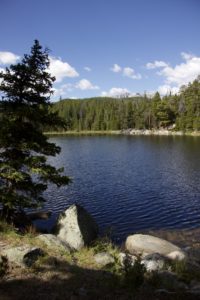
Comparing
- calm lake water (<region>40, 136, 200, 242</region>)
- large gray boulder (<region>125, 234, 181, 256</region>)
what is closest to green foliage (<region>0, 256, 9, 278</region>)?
large gray boulder (<region>125, 234, 181, 256</region>)

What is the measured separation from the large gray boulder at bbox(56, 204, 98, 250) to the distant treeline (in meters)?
83.5

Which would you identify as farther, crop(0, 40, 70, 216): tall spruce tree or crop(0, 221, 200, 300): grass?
crop(0, 40, 70, 216): tall spruce tree

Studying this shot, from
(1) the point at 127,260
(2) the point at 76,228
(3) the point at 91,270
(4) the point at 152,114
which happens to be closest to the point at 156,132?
(4) the point at 152,114

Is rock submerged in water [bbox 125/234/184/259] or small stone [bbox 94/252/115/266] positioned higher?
small stone [bbox 94/252/115/266]

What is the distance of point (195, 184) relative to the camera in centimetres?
4200

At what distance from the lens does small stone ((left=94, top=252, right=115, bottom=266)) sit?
13222 millimetres

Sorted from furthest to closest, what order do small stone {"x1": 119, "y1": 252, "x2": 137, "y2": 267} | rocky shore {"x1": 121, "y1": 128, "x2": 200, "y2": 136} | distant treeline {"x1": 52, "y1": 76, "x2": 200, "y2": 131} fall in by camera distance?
rocky shore {"x1": 121, "y1": 128, "x2": 200, "y2": 136} → distant treeline {"x1": 52, "y1": 76, "x2": 200, "y2": 131} → small stone {"x1": 119, "y1": 252, "x2": 137, "y2": 267}

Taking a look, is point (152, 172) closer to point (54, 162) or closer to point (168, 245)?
point (54, 162)

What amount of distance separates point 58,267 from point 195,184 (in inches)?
1314

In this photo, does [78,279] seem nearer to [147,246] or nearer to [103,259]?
[103,259]

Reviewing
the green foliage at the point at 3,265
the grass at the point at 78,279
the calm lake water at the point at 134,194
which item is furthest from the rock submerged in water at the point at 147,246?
the green foliage at the point at 3,265

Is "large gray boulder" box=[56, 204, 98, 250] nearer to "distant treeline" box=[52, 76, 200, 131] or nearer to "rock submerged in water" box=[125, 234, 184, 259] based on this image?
"rock submerged in water" box=[125, 234, 184, 259]

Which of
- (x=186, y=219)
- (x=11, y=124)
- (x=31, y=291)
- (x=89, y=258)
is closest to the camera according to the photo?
(x=31, y=291)

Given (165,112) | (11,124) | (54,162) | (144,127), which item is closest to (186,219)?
(11,124)
